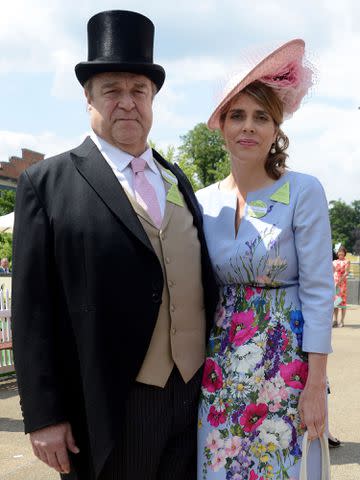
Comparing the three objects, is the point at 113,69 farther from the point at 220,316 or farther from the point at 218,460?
the point at 218,460

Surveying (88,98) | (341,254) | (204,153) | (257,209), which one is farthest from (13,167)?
(257,209)

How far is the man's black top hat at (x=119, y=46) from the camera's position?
7.42 ft

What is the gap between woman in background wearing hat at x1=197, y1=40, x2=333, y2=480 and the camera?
2205 mm

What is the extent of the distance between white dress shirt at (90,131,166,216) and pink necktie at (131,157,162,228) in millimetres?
20

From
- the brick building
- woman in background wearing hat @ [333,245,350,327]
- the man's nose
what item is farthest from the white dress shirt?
the brick building

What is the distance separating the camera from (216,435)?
2.30 m

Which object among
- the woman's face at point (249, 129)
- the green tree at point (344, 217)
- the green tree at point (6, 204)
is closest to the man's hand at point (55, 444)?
the woman's face at point (249, 129)

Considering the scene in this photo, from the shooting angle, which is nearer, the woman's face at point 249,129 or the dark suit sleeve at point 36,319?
the dark suit sleeve at point 36,319

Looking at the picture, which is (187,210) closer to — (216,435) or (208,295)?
(208,295)

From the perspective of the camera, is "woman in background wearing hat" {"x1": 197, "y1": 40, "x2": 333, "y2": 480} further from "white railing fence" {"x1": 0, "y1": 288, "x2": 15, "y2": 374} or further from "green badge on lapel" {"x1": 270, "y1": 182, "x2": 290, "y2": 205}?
"white railing fence" {"x1": 0, "y1": 288, "x2": 15, "y2": 374}

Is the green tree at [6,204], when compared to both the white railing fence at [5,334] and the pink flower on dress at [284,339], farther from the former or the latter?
the pink flower on dress at [284,339]

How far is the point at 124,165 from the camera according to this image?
7.52 feet

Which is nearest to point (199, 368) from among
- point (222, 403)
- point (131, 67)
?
point (222, 403)

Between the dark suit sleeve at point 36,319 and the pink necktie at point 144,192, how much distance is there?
0.39m
